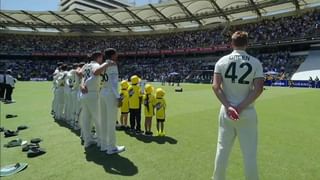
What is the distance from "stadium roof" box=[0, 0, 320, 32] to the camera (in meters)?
52.2

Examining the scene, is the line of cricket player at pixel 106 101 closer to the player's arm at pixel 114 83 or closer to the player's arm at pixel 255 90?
the player's arm at pixel 114 83

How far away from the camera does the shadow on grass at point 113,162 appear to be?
6.54 meters

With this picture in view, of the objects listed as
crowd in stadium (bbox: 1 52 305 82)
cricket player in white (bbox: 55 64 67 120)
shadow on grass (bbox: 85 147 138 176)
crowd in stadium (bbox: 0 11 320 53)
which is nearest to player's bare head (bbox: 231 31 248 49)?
shadow on grass (bbox: 85 147 138 176)

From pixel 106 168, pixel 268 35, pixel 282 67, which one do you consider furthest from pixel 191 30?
pixel 106 168

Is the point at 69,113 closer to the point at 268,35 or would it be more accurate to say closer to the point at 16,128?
the point at 16,128

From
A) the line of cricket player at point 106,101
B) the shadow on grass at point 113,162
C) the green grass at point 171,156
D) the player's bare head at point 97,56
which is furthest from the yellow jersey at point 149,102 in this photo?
the player's bare head at point 97,56

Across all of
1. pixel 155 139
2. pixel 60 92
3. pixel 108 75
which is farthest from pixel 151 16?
pixel 108 75

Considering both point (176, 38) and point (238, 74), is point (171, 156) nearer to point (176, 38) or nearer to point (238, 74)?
point (238, 74)

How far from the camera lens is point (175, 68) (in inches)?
2547

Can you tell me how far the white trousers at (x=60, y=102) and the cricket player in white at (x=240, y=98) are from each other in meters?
9.35

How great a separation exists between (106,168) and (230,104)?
3201 millimetres

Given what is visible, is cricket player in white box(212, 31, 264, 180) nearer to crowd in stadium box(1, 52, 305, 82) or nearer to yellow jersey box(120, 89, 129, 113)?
yellow jersey box(120, 89, 129, 113)

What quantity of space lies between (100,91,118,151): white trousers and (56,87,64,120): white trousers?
5.66 meters

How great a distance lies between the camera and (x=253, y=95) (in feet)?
15.0
